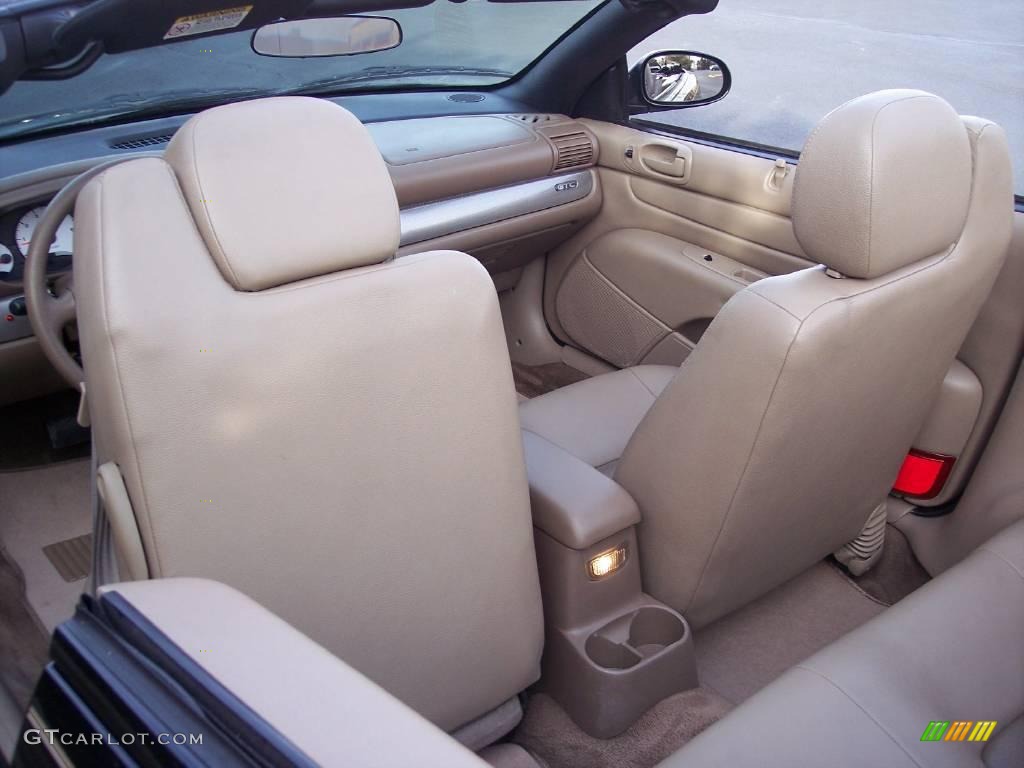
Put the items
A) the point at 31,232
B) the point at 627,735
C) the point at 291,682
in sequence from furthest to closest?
the point at 31,232
the point at 627,735
the point at 291,682

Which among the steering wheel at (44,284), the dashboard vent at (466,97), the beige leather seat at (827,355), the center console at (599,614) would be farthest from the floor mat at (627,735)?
the dashboard vent at (466,97)

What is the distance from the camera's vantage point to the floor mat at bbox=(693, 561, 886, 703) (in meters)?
2.09

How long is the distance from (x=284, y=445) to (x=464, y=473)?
0.32 meters

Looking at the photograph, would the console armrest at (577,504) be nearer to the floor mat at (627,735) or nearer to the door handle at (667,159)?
the floor mat at (627,735)

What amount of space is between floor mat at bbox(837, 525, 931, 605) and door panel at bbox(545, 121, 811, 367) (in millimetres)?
831

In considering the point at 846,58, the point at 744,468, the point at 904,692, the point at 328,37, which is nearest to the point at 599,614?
the point at 744,468

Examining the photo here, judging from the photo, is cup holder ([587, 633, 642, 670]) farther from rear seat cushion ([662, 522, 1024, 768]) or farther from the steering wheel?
the steering wheel

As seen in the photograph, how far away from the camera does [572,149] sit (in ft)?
10.6

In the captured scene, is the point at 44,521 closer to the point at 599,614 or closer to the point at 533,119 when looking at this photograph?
the point at 599,614

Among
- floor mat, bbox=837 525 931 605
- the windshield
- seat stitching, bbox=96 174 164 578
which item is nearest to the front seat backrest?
floor mat, bbox=837 525 931 605

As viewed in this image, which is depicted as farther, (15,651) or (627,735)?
(15,651)

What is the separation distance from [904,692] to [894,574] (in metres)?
0.90

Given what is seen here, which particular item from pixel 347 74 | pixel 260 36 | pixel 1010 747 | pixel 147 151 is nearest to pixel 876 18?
pixel 347 74

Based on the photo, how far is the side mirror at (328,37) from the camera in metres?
2.54
